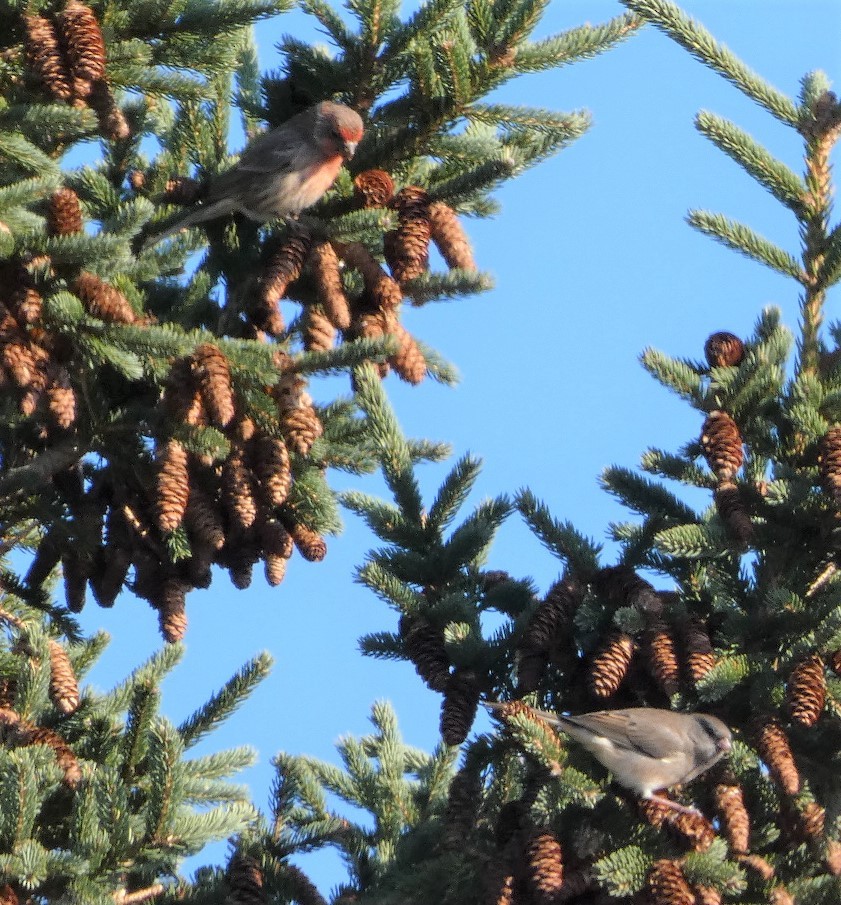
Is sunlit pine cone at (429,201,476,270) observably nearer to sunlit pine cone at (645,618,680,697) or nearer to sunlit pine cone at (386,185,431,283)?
sunlit pine cone at (386,185,431,283)

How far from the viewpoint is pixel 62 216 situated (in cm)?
373

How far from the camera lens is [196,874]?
4074mm

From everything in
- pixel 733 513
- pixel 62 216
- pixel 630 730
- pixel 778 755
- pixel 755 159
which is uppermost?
pixel 755 159

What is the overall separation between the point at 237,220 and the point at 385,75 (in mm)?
707

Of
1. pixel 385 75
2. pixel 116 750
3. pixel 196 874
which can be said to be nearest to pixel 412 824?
pixel 196 874

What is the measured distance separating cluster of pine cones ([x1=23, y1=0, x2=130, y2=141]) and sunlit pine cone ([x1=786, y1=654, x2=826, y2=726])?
2.53 m

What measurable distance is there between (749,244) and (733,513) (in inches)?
35.6

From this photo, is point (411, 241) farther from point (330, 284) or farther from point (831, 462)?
point (831, 462)

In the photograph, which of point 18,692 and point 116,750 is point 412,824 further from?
point 18,692

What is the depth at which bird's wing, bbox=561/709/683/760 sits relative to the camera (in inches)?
134

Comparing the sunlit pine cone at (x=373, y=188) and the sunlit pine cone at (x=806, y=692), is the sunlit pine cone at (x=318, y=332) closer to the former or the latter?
the sunlit pine cone at (x=373, y=188)

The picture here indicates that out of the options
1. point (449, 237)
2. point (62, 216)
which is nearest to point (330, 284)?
point (449, 237)

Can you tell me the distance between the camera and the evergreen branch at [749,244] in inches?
162

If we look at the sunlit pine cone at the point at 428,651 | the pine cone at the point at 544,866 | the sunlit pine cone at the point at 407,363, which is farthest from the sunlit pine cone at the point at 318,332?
the pine cone at the point at 544,866
